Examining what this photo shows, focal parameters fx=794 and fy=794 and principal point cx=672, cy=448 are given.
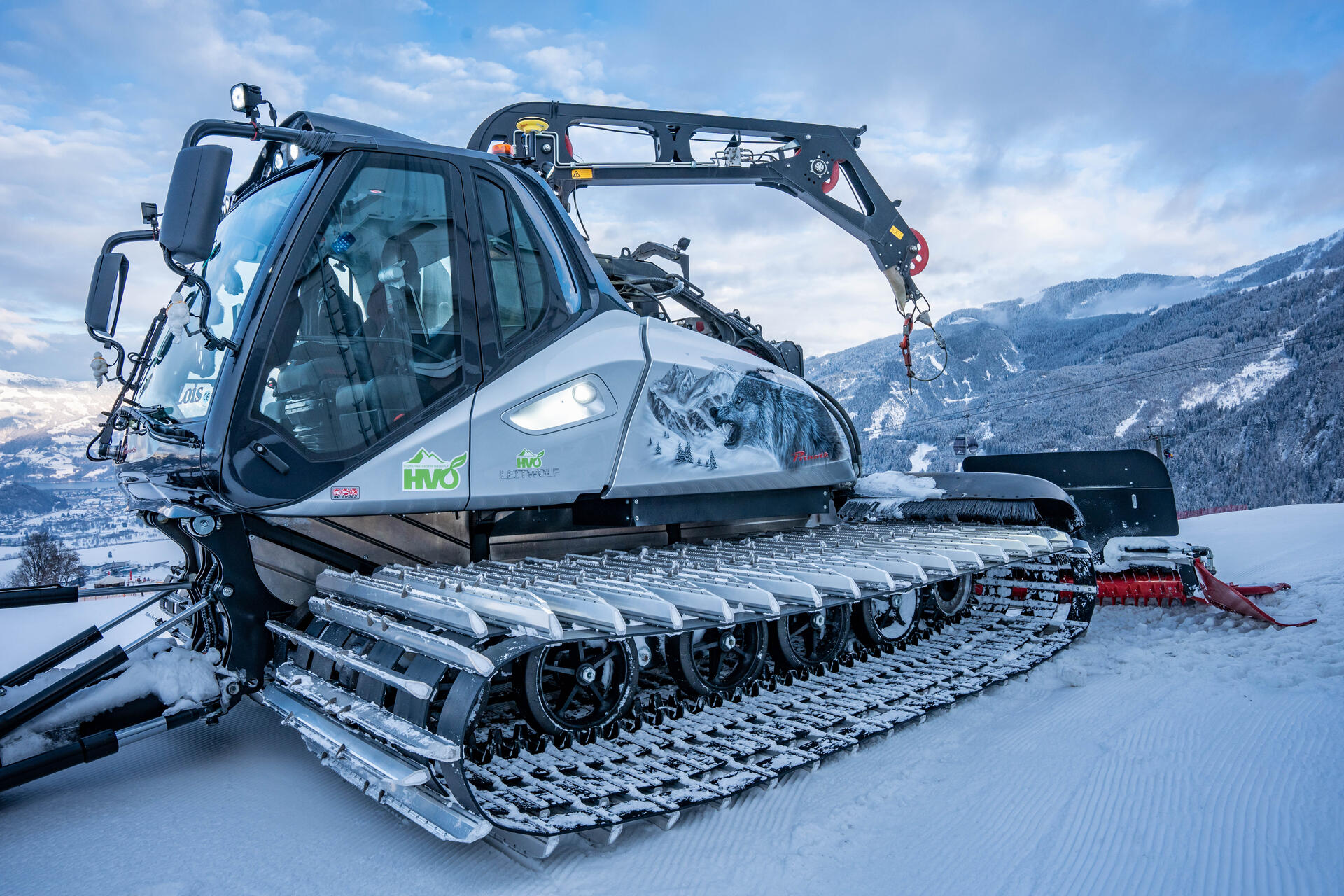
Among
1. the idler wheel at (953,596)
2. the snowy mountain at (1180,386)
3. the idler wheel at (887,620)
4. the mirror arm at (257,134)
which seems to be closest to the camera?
the mirror arm at (257,134)

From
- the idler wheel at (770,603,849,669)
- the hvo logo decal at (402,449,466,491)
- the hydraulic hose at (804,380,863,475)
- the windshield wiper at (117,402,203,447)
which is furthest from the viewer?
the hydraulic hose at (804,380,863,475)

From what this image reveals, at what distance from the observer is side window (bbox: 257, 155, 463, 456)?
9.88ft

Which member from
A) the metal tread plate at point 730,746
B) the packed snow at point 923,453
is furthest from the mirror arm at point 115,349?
the packed snow at point 923,453

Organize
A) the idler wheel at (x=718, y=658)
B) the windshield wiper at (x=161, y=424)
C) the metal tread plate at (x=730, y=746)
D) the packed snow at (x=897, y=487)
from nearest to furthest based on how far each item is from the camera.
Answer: the metal tread plate at (x=730, y=746), the windshield wiper at (x=161, y=424), the idler wheel at (x=718, y=658), the packed snow at (x=897, y=487)

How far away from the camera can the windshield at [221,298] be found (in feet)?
10.3

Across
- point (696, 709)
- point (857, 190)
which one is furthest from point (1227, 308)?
point (696, 709)

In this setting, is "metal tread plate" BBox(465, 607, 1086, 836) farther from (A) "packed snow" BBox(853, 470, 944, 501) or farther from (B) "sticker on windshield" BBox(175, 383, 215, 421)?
(B) "sticker on windshield" BBox(175, 383, 215, 421)

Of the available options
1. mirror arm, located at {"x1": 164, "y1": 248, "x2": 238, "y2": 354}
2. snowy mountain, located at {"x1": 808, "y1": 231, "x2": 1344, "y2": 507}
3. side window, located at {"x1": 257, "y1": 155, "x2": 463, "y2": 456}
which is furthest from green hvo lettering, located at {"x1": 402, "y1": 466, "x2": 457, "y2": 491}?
snowy mountain, located at {"x1": 808, "y1": 231, "x2": 1344, "y2": 507}

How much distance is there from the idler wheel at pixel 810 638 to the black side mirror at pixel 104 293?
321cm

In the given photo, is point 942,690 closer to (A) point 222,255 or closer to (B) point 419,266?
(B) point 419,266

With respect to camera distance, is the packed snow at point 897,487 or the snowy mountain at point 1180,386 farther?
the snowy mountain at point 1180,386

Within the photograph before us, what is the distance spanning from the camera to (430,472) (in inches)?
124

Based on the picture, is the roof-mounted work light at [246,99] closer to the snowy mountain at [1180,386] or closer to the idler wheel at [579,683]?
the idler wheel at [579,683]

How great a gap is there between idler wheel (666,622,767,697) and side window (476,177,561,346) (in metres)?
1.53
